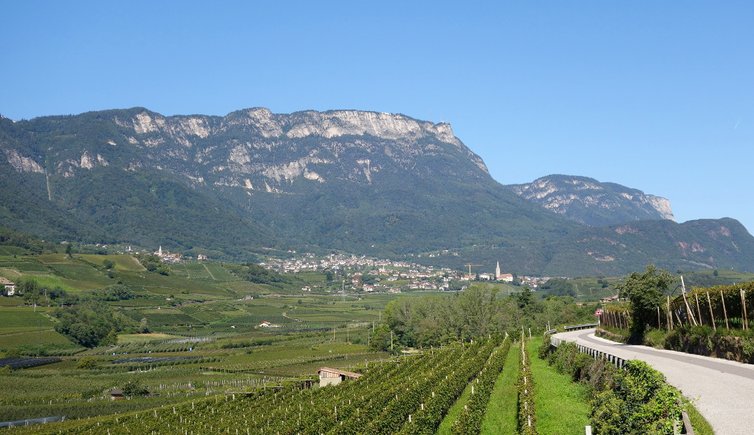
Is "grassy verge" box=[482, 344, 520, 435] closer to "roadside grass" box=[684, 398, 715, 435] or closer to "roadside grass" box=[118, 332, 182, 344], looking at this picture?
"roadside grass" box=[684, 398, 715, 435]

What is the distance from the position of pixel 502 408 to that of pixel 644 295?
12870mm

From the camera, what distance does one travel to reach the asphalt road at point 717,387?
15336 millimetres

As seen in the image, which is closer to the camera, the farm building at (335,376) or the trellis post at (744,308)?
the trellis post at (744,308)

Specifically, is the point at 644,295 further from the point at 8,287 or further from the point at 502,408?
the point at 8,287

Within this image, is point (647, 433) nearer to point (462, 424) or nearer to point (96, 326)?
point (462, 424)

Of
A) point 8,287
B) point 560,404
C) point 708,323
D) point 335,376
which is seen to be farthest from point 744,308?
point 8,287

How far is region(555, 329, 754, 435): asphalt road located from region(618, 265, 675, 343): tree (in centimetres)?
1223

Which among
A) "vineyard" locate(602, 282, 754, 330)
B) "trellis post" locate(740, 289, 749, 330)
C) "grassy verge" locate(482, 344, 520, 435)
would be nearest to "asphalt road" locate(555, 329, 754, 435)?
"trellis post" locate(740, 289, 749, 330)

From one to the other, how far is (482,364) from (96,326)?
286 feet

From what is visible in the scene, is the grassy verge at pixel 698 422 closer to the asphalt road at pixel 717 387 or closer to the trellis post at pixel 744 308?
the asphalt road at pixel 717 387

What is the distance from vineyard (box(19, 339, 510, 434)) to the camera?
32312 mm

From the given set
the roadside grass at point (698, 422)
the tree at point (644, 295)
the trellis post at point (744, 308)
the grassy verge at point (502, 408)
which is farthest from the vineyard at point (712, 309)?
the roadside grass at point (698, 422)

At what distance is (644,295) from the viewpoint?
138ft

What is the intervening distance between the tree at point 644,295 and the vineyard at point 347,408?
8.30m
